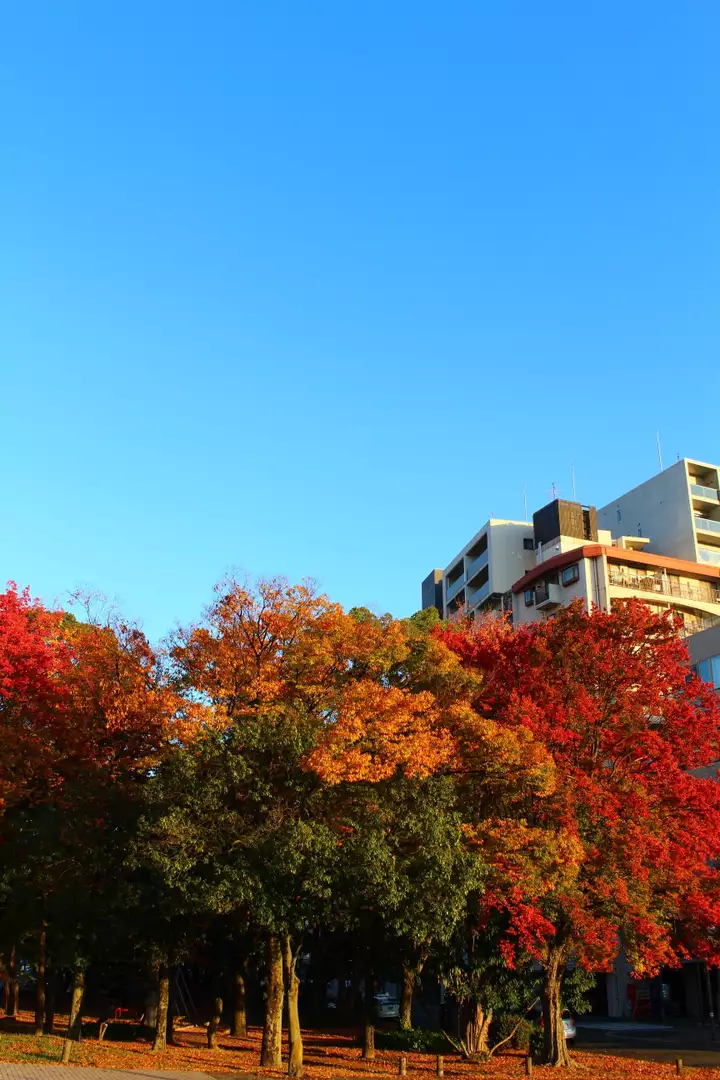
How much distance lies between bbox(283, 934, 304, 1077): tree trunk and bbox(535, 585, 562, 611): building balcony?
4131 centimetres

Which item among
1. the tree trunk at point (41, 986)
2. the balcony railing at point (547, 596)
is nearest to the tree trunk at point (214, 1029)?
the tree trunk at point (41, 986)

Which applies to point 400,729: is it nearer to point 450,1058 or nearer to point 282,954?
point 282,954

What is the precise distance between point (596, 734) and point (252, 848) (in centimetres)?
1123

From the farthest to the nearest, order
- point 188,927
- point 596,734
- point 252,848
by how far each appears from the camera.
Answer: point 596,734 → point 188,927 → point 252,848

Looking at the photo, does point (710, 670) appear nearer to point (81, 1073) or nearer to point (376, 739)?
point (376, 739)

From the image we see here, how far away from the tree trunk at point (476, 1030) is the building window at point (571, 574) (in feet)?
119

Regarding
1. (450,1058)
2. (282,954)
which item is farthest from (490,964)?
(282,954)

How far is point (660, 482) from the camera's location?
68875 millimetres

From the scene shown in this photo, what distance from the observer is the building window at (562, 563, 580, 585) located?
201ft

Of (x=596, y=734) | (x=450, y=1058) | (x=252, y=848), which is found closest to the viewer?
(x=252, y=848)

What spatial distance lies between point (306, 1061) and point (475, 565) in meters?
51.7

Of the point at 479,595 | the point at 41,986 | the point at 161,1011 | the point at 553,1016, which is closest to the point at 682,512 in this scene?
the point at 479,595

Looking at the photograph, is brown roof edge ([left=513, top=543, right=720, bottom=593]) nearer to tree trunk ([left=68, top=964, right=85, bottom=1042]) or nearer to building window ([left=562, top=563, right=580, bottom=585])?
building window ([left=562, top=563, right=580, bottom=585])

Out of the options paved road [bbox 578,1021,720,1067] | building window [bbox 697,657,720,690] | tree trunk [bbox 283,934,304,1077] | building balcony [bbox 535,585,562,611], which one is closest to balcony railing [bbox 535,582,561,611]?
building balcony [bbox 535,585,562,611]
